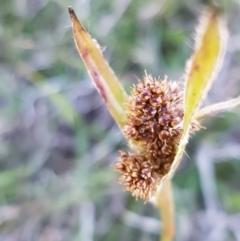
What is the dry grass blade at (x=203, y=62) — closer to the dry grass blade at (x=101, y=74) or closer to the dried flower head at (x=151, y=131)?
the dried flower head at (x=151, y=131)

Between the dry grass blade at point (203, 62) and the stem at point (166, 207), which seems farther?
the stem at point (166, 207)

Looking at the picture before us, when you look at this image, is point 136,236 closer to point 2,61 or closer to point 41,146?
point 41,146

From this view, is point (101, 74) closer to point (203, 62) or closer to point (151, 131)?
point (151, 131)

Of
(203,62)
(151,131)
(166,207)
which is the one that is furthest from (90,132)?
(203,62)

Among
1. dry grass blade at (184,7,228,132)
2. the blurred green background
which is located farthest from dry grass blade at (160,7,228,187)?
the blurred green background

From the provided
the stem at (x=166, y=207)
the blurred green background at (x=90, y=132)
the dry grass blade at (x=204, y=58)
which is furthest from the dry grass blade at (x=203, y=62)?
the blurred green background at (x=90, y=132)

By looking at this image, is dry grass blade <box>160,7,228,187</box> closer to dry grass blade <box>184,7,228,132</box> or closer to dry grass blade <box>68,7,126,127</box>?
dry grass blade <box>184,7,228,132</box>

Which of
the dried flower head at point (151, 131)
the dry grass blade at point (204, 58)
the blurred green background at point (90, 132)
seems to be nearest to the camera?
the dry grass blade at point (204, 58)
